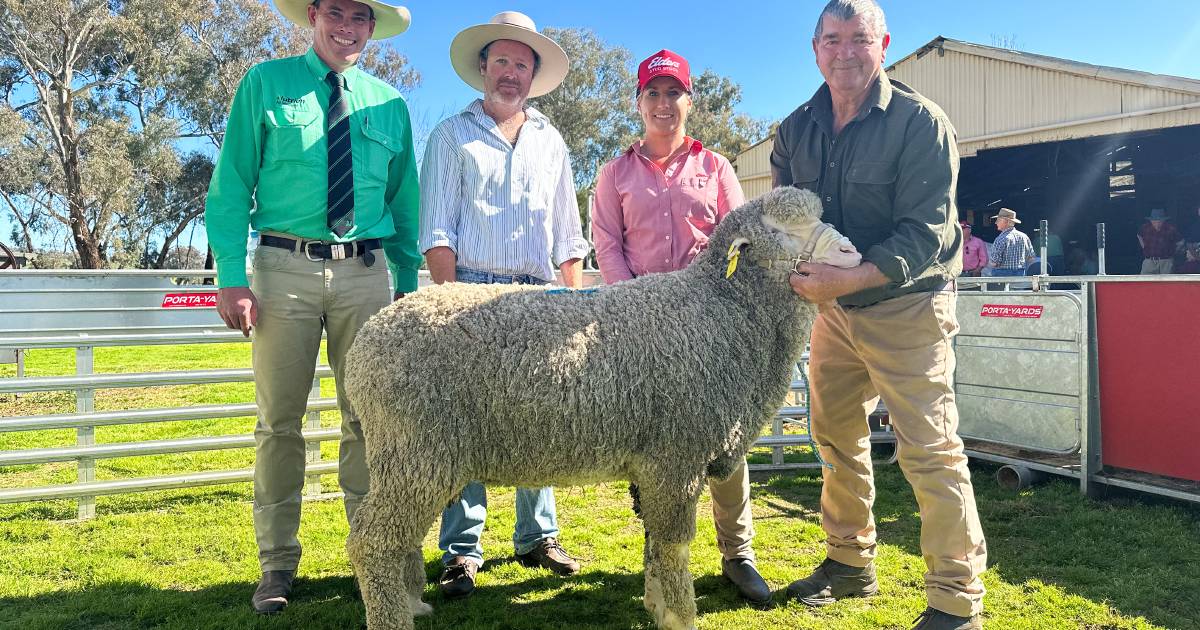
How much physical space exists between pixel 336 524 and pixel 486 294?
9.46ft

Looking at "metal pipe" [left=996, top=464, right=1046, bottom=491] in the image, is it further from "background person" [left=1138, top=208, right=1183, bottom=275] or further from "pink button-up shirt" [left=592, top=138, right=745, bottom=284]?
"background person" [left=1138, top=208, right=1183, bottom=275]

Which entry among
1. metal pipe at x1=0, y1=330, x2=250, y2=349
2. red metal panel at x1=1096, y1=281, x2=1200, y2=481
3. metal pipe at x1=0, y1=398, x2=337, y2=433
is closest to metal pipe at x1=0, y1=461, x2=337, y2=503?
metal pipe at x1=0, y1=398, x2=337, y2=433

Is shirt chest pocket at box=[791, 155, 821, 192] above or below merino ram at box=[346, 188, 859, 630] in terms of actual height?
above

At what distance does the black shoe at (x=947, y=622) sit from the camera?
3.21m

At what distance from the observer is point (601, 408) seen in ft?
9.66

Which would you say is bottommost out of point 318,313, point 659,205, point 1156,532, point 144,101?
point 1156,532

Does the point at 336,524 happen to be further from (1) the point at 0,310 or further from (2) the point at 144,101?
(2) the point at 144,101

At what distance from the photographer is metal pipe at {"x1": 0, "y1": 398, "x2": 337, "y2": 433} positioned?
5.09 metres

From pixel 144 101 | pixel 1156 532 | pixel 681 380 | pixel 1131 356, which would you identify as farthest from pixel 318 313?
pixel 144 101

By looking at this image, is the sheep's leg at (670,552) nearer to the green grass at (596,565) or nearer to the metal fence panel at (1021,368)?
the green grass at (596,565)

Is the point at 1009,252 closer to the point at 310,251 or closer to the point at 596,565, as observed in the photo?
the point at 596,565

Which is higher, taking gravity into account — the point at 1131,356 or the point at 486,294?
the point at 486,294

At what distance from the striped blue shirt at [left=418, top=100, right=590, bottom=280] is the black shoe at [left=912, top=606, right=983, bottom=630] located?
2.50 meters

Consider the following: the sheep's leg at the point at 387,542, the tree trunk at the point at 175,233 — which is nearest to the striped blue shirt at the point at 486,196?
the sheep's leg at the point at 387,542
